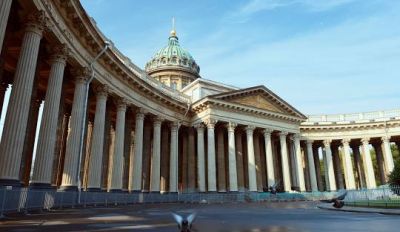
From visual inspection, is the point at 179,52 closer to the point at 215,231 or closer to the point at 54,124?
the point at 54,124

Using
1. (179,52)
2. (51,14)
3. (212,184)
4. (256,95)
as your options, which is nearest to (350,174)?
(256,95)

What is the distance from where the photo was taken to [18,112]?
13672 millimetres

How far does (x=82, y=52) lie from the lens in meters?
21.2

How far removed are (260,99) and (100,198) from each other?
2619 cm

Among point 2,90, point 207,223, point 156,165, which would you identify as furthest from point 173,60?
point 207,223

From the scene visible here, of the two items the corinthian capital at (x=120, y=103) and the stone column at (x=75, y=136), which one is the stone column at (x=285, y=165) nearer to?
the corinthian capital at (x=120, y=103)

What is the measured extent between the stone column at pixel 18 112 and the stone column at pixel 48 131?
7.99ft

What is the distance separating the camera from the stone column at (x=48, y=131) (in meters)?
15.9

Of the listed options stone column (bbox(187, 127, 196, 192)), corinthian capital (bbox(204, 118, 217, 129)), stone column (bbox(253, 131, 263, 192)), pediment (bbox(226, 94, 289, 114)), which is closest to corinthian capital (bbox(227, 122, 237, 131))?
corinthian capital (bbox(204, 118, 217, 129))

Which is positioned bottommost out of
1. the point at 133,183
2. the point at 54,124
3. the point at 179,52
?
the point at 133,183

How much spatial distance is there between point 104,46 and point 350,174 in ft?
129

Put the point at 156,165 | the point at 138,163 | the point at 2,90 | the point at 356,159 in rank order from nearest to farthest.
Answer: the point at 2,90
the point at 138,163
the point at 156,165
the point at 356,159

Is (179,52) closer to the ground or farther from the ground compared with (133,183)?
farther from the ground

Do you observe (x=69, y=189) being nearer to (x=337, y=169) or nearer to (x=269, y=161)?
(x=269, y=161)
